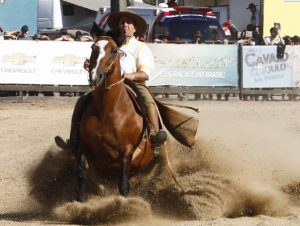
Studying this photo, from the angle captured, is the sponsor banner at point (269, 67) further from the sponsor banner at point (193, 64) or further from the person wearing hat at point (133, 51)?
the person wearing hat at point (133, 51)

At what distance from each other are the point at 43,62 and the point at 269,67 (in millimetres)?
5346

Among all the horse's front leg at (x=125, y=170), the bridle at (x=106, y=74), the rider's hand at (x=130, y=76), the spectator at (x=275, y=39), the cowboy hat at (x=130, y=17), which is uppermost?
the cowboy hat at (x=130, y=17)

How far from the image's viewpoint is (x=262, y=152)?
1182 centimetres

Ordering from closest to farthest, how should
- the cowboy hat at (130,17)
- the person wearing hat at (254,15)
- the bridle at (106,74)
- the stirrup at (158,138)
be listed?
the bridle at (106,74)
the stirrup at (158,138)
the cowboy hat at (130,17)
the person wearing hat at (254,15)

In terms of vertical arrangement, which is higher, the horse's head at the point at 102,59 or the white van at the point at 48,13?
the horse's head at the point at 102,59

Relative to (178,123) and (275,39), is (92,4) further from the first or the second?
(178,123)

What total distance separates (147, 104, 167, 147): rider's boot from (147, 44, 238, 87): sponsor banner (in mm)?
10909

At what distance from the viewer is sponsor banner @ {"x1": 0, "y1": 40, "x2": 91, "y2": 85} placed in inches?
739

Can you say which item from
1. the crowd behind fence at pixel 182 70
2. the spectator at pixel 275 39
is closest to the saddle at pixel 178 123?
the crowd behind fence at pixel 182 70

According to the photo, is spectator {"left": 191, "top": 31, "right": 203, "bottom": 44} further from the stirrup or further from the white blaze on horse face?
the white blaze on horse face

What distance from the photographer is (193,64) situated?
19.7m

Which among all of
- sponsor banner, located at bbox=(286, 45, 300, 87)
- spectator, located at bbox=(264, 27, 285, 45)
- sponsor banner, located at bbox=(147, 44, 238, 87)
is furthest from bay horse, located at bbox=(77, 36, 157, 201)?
spectator, located at bbox=(264, 27, 285, 45)

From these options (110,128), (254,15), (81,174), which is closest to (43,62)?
(81,174)

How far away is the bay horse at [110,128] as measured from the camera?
7.88 meters
